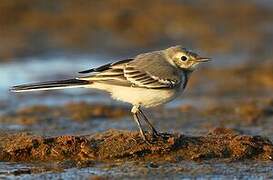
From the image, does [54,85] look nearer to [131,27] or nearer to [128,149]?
[128,149]

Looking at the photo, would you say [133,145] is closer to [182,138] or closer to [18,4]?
[182,138]

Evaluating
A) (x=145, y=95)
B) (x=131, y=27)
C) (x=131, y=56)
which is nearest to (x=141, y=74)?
(x=145, y=95)

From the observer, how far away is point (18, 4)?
21.7 m

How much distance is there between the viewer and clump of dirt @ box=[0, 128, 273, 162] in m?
9.07

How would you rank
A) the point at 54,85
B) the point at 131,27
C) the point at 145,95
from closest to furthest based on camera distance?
1. the point at 145,95
2. the point at 54,85
3. the point at 131,27

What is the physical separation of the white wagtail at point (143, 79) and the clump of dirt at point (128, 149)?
223 millimetres

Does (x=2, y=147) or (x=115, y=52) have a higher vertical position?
(x=115, y=52)

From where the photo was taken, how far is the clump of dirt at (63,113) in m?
12.7

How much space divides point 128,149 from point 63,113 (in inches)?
173

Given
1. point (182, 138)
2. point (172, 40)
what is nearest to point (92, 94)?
point (172, 40)

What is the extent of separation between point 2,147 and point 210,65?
9.04 m

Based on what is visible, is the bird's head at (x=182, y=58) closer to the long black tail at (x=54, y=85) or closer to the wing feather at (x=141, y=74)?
the wing feather at (x=141, y=74)

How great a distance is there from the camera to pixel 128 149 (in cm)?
906

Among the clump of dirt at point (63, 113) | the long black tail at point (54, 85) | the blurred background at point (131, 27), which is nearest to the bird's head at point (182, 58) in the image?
the long black tail at point (54, 85)
